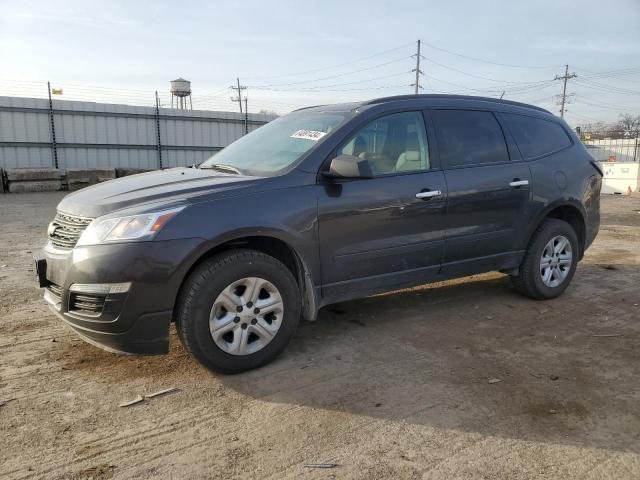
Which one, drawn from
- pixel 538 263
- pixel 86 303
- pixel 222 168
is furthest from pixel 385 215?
pixel 86 303

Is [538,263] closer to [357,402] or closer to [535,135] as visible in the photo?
[535,135]

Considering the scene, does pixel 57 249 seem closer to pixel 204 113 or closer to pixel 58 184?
pixel 58 184

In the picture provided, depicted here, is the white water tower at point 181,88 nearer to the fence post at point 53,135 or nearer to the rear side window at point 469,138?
the fence post at point 53,135

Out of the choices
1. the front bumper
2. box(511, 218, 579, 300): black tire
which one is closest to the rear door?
box(511, 218, 579, 300): black tire

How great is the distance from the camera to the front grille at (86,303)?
9.64 ft

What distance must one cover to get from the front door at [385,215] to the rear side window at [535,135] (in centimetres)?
115

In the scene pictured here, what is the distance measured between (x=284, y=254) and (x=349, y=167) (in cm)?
76

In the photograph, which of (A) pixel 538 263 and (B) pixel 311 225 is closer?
(B) pixel 311 225

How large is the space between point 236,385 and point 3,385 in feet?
4.75

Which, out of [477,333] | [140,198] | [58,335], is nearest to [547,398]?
[477,333]

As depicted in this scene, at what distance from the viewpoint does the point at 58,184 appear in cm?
1625

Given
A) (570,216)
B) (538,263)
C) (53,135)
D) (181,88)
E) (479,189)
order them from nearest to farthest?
(479,189) < (538,263) < (570,216) < (53,135) < (181,88)

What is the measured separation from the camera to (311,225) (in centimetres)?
346

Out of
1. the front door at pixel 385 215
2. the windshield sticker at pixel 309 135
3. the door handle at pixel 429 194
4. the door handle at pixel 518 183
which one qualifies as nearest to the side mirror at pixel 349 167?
the front door at pixel 385 215
